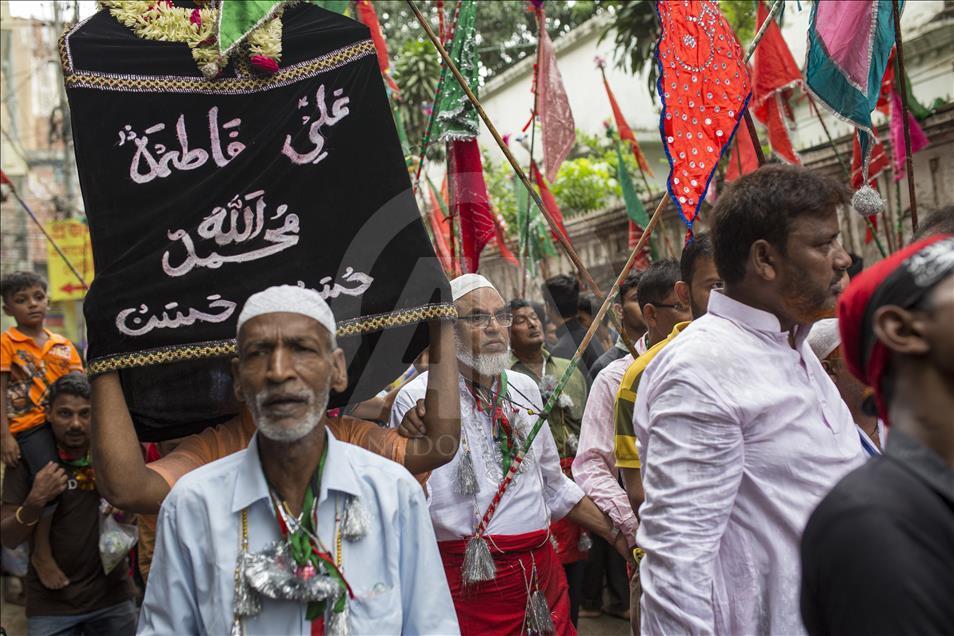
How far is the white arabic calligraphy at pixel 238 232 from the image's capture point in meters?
2.78

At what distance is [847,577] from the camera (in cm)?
135

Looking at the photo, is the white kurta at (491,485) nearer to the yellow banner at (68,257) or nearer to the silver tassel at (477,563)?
the silver tassel at (477,563)

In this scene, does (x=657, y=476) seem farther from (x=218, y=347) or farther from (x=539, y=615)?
(x=539, y=615)

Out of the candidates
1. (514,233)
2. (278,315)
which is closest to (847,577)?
(278,315)

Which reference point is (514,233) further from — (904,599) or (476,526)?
(904,599)

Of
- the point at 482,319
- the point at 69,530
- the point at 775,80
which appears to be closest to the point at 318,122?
the point at 482,319

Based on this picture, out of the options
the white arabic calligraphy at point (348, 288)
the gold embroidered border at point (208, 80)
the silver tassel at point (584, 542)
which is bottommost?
the silver tassel at point (584, 542)

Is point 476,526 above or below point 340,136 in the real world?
→ below

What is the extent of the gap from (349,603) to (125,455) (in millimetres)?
857

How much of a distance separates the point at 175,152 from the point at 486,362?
165 centimetres

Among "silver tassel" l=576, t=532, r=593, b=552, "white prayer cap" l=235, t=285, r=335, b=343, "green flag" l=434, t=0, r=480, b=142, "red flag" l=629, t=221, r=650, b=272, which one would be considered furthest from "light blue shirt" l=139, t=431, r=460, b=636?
"red flag" l=629, t=221, r=650, b=272

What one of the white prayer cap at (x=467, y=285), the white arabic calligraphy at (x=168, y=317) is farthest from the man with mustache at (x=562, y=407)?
the white arabic calligraphy at (x=168, y=317)

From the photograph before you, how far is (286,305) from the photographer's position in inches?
89.6

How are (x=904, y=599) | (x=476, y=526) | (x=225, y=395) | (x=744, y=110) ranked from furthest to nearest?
(x=744, y=110)
(x=476, y=526)
(x=225, y=395)
(x=904, y=599)
